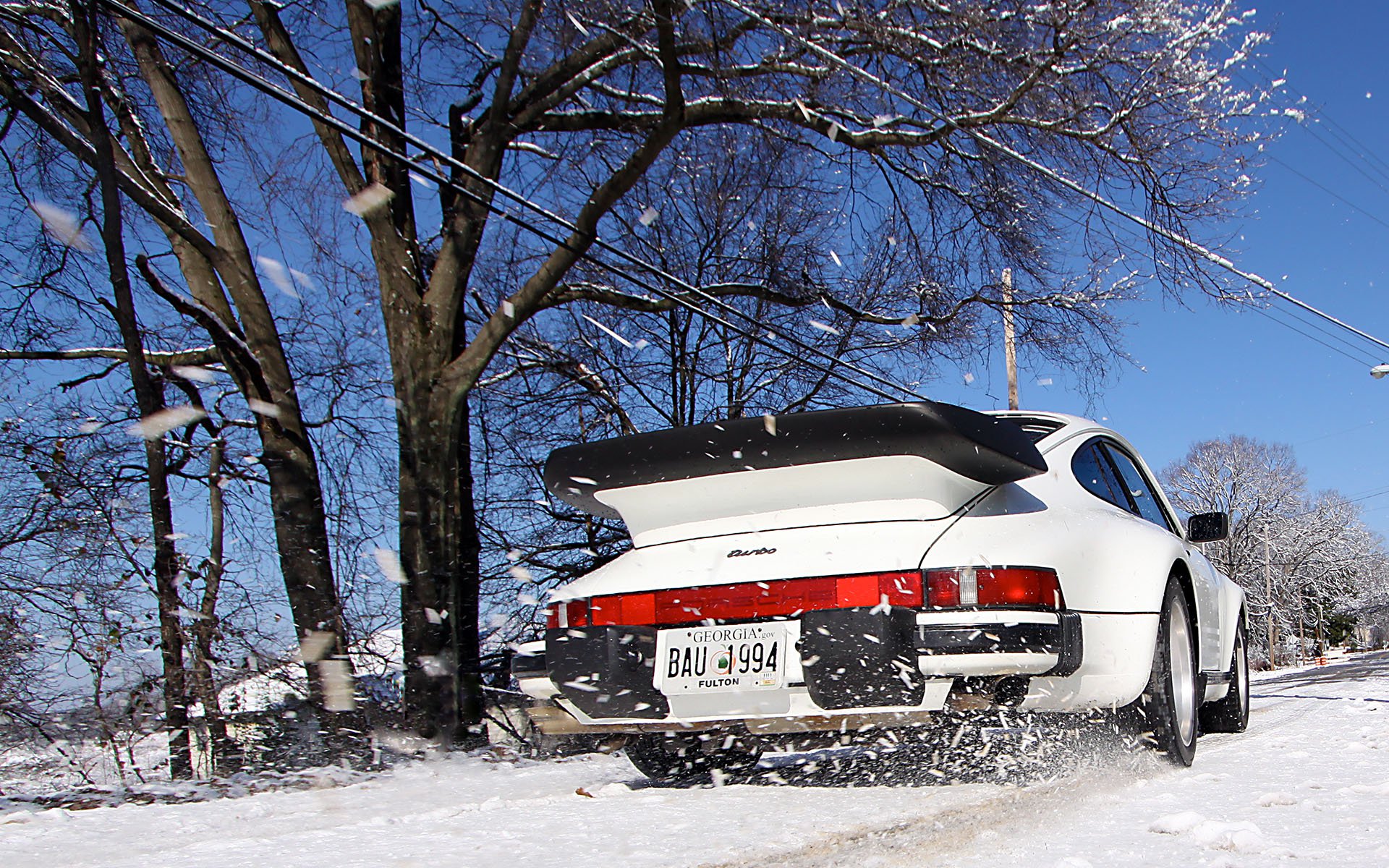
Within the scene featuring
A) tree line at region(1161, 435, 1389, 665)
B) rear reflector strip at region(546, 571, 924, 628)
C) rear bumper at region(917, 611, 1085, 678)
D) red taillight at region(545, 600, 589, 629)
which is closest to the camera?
rear bumper at region(917, 611, 1085, 678)

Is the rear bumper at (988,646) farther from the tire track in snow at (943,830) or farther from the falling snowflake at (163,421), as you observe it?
the falling snowflake at (163,421)

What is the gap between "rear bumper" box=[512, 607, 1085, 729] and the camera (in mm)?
3148

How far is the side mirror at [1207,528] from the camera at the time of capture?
5098mm

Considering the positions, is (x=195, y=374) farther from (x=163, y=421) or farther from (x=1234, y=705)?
(x=1234, y=705)

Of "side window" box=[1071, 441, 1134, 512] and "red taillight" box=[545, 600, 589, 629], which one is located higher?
"side window" box=[1071, 441, 1134, 512]

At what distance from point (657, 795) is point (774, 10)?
5.23m

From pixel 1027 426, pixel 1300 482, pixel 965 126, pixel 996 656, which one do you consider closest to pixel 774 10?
pixel 965 126

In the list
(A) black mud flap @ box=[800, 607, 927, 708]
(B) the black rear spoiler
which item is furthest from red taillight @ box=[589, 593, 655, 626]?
(A) black mud flap @ box=[800, 607, 927, 708]

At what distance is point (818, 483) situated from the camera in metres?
3.57

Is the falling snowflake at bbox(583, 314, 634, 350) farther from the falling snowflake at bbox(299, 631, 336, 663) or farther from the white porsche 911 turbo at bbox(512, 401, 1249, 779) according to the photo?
the white porsche 911 turbo at bbox(512, 401, 1249, 779)

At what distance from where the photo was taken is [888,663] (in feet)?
10.5

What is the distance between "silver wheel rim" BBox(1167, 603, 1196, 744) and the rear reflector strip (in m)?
1.42

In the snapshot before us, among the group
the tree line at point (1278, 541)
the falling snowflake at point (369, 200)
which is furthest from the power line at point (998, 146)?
the tree line at point (1278, 541)

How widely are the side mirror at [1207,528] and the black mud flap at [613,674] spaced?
3032 millimetres
